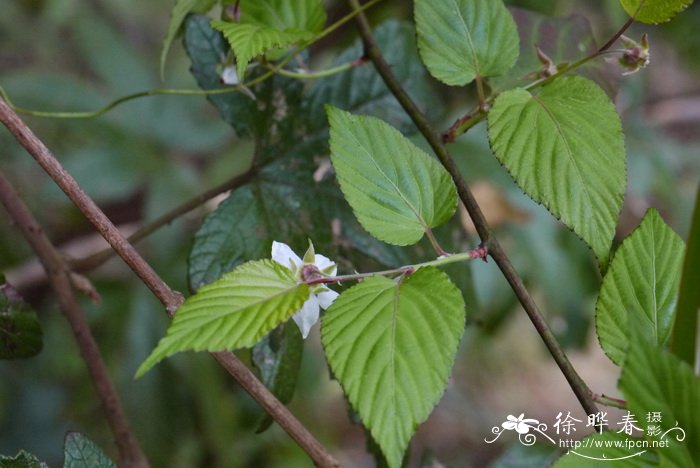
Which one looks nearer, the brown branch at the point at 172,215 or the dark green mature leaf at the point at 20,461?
the dark green mature leaf at the point at 20,461

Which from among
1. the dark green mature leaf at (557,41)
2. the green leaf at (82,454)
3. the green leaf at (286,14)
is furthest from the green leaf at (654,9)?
the green leaf at (82,454)

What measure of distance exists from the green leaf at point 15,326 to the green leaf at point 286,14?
289 mm

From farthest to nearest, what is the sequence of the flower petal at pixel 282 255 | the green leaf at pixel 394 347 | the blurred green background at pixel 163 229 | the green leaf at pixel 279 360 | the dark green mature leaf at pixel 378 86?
the blurred green background at pixel 163 229
the dark green mature leaf at pixel 378 86
the green leaf at pixel 279 360
the flower petal at pixel 282 255
the green leaf at pixel 394 347

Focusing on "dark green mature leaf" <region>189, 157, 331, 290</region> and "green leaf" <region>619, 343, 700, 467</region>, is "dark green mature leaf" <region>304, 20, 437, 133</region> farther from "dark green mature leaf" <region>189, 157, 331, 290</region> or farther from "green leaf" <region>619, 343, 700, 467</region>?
"green leaf" <region>619, 343, 700, 467</region>

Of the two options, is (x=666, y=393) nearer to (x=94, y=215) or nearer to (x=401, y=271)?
(x=401, y=271)

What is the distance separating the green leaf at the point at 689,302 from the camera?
1.44 ft

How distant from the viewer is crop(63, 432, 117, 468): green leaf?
50cm

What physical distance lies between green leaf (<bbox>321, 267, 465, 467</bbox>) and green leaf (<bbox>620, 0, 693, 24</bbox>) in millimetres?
240

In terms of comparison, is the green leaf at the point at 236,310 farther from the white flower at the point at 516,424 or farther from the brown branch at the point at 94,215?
the white flower at the point at 516,424

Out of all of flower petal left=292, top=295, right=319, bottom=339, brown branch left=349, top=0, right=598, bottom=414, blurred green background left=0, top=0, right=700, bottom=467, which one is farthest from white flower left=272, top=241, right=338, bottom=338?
blurred green background left=0, top=0, right=700, bottom=467

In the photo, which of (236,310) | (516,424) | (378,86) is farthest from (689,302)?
(378,86)

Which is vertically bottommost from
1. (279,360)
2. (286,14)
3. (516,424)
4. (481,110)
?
(516,424)

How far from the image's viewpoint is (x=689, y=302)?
0.45 metres

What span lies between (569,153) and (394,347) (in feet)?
0.60
